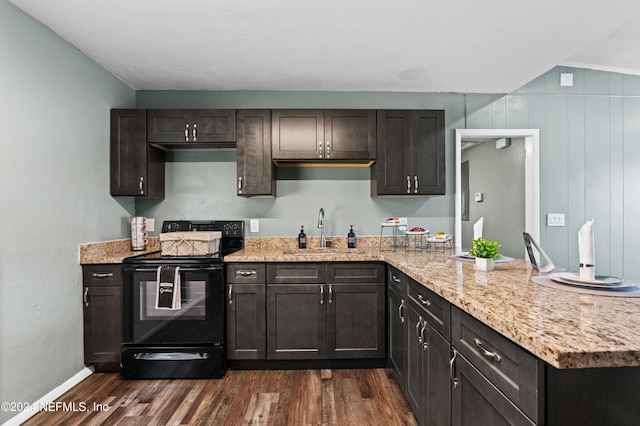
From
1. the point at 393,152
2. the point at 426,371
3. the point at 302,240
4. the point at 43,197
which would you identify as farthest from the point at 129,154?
the point at 426,371

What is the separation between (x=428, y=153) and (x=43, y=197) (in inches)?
117

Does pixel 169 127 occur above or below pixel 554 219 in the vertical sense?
above

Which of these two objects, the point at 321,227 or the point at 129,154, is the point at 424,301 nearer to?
the point at 321,227

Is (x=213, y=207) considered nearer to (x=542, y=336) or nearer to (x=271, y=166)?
(x=271, y=166)

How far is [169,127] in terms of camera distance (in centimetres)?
305

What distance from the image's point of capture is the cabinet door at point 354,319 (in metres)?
2.70

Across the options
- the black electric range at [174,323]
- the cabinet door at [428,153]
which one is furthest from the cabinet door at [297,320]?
the cabinet door at [428,153]

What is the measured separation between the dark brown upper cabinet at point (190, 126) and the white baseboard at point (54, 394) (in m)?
1.94

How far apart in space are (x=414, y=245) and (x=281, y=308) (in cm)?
143

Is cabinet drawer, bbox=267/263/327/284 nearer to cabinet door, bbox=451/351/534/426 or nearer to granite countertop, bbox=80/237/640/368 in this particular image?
granite countertop, bbox=80/237/640/368

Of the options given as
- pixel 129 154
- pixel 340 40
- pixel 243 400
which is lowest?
pixel 243 400

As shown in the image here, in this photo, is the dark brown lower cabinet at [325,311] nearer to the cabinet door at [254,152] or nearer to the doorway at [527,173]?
the cabinet door at [254,152]

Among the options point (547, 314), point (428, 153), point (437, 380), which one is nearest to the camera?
point (547, 314)

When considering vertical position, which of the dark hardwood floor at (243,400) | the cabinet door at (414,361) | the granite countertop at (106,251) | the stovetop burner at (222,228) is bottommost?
the dark hardwood floor at (243,400)
